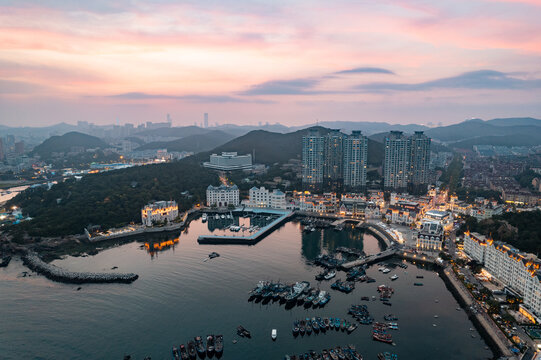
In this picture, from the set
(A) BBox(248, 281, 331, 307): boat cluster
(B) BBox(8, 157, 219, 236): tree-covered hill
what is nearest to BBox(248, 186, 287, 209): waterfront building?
(B) BBox(8, 157, 219, 236): tree-covered hill

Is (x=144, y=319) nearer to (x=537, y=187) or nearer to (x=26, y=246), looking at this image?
(x=26, y=246)

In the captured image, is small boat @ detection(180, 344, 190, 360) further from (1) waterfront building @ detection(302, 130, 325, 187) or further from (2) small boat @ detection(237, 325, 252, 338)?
(1) waterfront building @ detection(302, 130, 325, 187)

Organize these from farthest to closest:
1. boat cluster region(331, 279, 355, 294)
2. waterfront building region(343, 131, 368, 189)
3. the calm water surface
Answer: waterfront building region(343, 131, 368, 189) → boat cluster region(331, 279, 355, 294) → the calm water surface

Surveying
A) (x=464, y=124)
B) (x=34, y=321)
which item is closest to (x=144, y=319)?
(x=34, y=321)

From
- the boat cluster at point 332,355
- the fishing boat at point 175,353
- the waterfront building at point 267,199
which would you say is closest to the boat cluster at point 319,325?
the boat cluster at point 332,355

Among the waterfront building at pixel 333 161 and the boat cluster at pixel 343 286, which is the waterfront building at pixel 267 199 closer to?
the waterfront building at pixel 333 161
